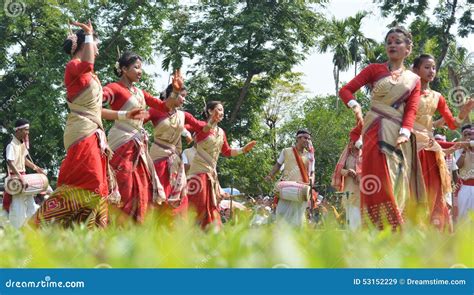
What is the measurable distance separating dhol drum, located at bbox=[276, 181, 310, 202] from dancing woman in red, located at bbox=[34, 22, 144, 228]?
594 cm

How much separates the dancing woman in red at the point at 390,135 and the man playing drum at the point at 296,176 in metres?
5.51

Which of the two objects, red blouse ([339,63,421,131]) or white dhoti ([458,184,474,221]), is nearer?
red blouse ([339,63,421,131])

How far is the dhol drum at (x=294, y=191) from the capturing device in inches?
453

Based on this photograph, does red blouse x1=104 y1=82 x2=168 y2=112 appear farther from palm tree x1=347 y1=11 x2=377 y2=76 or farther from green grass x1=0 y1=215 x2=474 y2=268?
palm tree x1=347 y1=11 x2=377 y2=76

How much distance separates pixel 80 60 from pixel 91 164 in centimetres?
79

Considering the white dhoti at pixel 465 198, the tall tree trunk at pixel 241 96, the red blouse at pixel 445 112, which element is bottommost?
the white dhoti at pixel 465 198

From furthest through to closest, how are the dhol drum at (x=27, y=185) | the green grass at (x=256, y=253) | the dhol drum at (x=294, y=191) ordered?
the dhol drum at (x=294, y=191) < the dhol drum at (x=27, y=185) < the green grass at (x=256, y=253)

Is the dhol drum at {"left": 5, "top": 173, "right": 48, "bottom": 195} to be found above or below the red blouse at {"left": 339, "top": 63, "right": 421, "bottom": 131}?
below

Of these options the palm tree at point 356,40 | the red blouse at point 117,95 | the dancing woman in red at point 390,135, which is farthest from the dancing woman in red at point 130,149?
the palm tree at point 356,40

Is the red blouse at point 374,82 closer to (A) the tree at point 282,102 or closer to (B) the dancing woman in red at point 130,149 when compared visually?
(B) the dancing woman in red at point 130,149

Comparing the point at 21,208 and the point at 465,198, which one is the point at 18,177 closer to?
the point at 21,208

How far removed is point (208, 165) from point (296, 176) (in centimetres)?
257

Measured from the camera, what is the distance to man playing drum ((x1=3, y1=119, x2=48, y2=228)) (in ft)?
34.7

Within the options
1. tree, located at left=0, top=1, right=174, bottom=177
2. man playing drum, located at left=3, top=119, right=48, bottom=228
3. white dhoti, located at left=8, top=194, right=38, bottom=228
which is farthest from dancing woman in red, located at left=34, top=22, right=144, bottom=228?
tree, located at left=0, top=1, right=174, bottom=177
